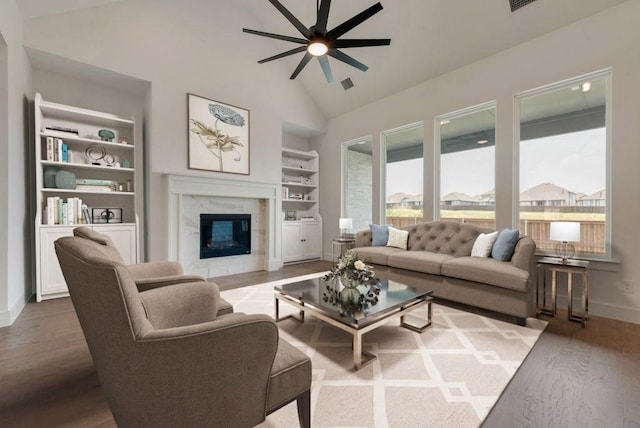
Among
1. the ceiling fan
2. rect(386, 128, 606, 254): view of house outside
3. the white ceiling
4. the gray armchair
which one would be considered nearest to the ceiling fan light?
the ceiling fan

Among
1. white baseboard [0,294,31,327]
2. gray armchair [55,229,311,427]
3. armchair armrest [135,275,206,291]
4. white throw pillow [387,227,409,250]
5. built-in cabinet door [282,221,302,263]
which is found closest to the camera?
gray armchair [55,229,311,427]

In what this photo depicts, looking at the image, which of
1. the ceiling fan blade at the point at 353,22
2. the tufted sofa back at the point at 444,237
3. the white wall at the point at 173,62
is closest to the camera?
the ceiling fan blade at the point at 353,22

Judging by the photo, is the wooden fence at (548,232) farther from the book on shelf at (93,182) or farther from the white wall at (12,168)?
the white wall at (12,168)

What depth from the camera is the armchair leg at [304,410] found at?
1.21 m

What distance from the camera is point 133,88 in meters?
4.11

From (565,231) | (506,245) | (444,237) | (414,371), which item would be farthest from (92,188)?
(565,231)

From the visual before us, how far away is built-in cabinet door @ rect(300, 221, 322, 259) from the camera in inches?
233

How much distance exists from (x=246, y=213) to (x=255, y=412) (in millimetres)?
4215

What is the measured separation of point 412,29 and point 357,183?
287 cm

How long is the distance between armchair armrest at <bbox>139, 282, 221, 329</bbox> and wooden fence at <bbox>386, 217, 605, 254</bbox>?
3716 mm

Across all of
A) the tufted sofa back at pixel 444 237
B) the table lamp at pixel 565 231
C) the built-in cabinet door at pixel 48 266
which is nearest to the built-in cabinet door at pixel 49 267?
the built-in cabinet door at pixel 48 266

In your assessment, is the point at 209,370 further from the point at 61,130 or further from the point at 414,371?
the point at 61,130

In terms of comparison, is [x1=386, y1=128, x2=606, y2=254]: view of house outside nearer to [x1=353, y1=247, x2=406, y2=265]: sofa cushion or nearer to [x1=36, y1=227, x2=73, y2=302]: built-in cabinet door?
[x1=353, y1=247, x2=406, y2=265]: sofa cushion

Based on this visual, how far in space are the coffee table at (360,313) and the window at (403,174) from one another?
2.38 m
